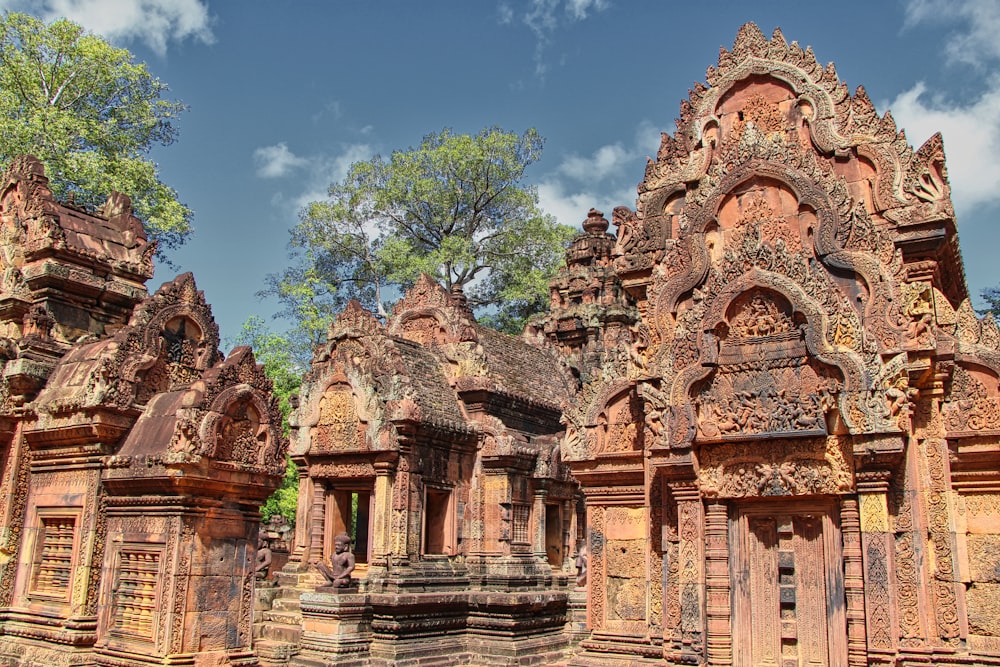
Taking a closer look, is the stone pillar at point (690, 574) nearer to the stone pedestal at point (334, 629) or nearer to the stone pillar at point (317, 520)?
the stone pedestal at point (334, 629)

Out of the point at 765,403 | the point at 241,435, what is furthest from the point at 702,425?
the point at 241,435

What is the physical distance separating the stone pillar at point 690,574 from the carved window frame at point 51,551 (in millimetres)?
5981

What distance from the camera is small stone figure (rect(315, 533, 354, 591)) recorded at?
1320cm

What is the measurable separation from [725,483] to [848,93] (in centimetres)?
491

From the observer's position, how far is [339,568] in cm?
1327

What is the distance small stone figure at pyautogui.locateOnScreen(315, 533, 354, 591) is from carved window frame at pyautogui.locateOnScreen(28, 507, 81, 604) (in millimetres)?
5252

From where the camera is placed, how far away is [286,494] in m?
24.5

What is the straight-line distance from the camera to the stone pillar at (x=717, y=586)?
9102 mm

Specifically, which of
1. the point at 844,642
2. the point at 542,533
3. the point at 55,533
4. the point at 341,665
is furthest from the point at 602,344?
the point at 55,533

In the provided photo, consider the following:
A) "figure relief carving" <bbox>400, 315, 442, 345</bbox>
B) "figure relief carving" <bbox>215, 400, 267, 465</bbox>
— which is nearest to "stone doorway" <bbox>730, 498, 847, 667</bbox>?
"figure relief carving" <bbox>215, 400, 267, 465</bbox>

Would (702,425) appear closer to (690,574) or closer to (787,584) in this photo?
(690,574)

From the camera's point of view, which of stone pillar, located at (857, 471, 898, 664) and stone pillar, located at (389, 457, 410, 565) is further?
stone pillar, located at (389, 457, 410, 565)

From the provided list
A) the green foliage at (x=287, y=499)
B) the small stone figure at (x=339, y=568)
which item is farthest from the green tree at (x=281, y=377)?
the small stone figure at (x=339, y=568)

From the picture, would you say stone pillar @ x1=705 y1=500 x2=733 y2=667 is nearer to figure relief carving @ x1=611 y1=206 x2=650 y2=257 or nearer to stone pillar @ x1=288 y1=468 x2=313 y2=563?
figure relief carving @ x1=611 y1=206 x2=650 y2=257
